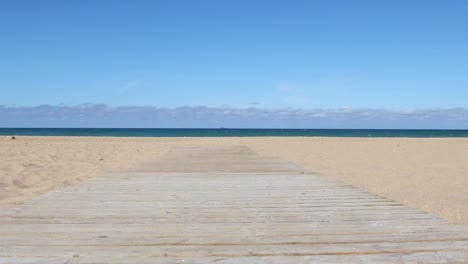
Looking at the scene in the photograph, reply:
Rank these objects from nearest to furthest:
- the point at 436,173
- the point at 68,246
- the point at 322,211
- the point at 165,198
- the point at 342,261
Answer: the point at 342,261 → the point at 68,246 → the point at 322,211 → the point at 165,198 → the point at 436,173

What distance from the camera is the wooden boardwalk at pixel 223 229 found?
94.2 inches

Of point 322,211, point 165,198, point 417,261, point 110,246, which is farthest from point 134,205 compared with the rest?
point 417,261

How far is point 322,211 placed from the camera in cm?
369

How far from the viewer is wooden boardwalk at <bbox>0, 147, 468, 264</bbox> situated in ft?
7.85

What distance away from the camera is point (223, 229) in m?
3.00

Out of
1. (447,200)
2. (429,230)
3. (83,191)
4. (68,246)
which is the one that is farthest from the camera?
(447,200)

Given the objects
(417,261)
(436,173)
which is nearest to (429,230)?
(417,261)

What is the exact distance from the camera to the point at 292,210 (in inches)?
148

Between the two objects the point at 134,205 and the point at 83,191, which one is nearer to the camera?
the point at 134,205

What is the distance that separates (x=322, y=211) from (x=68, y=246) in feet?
6.84

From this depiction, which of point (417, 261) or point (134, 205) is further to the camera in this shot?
point (134, 205)

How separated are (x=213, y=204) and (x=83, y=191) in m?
1.66

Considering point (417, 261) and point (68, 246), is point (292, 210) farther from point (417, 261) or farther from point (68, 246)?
point (68, 246)

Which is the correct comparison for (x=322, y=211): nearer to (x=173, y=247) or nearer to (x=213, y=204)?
(x=213, y=204)
